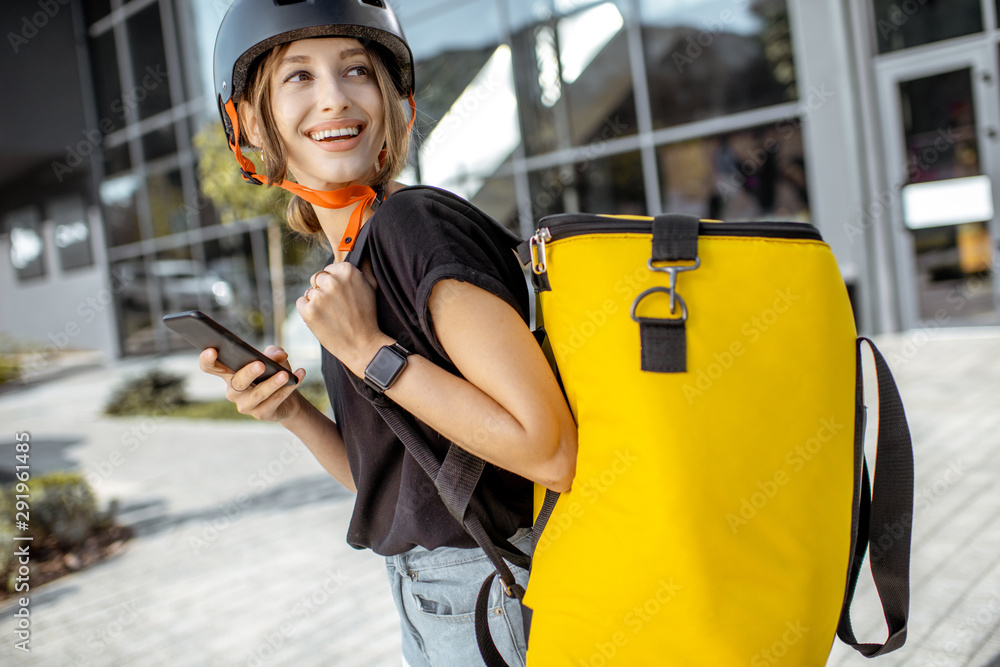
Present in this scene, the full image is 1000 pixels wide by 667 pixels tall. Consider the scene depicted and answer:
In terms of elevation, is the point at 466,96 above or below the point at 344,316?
above

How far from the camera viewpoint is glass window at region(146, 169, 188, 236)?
60.7ft

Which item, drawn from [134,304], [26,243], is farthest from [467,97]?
[26,243]

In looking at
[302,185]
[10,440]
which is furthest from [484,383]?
[10,440]

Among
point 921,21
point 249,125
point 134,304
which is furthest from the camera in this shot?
point 134,304

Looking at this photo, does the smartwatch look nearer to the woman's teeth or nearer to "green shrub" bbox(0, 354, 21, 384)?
the woman's teeth

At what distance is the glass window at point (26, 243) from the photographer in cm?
2266

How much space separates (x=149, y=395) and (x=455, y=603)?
13.6 metres

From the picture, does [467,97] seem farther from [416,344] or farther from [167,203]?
[416,344]

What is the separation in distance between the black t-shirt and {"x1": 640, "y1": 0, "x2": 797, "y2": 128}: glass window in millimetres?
9693

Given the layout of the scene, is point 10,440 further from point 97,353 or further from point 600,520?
point 600,520

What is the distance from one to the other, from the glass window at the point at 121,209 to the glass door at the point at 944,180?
1728 cm

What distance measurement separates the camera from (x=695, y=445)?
1069 millimetres

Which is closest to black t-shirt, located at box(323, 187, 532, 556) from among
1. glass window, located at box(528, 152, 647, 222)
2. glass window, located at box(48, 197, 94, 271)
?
glass window, located at box(528, 152, 647, 222)

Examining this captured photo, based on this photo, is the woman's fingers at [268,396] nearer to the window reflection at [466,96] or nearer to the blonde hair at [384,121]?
the blonde hair at [384,121]
